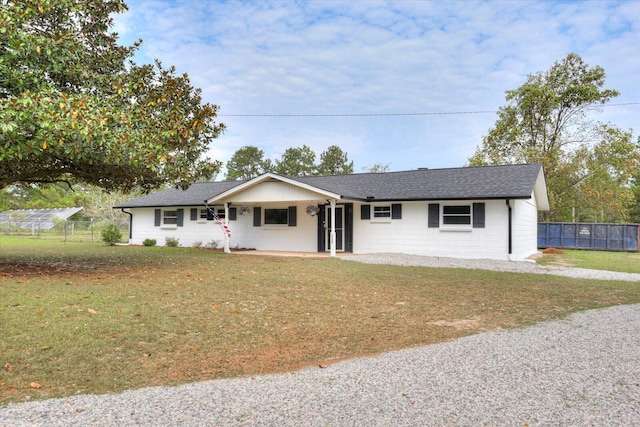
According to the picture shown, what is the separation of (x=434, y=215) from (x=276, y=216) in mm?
7149

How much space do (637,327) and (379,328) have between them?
3562 millimetres

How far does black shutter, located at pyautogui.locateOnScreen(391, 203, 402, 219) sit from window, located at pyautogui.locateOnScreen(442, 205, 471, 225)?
65.7 inches

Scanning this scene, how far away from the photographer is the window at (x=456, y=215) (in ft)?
47.6

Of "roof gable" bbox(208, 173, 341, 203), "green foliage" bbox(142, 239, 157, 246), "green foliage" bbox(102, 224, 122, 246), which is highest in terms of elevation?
"roof gable" bbox(208, 173, 341, 203)

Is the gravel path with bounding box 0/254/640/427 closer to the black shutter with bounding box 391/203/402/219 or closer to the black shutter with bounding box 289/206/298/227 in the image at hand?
the black shutter with bounding box 391/203/402/219

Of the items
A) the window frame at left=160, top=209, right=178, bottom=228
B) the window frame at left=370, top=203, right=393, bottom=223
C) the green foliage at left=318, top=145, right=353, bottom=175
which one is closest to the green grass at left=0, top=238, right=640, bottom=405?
the window frame at left=370, top=203, right=393, bottom=223

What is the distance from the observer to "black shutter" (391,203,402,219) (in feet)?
51.1

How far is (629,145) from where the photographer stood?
24.8 metres

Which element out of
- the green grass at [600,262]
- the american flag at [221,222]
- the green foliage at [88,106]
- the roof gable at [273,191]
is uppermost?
the green foliage at [88,106]

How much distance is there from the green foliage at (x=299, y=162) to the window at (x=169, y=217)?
25.6 m

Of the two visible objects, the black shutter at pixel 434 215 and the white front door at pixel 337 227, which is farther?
the white front door at pixel 337 227

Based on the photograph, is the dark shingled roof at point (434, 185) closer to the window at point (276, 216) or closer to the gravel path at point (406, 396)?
the window at point (276, 216)

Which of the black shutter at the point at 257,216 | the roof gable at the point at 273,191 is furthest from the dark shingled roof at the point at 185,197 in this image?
the roof gable at the point at 273,191

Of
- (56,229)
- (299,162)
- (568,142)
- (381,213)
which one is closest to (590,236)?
(568,142)
